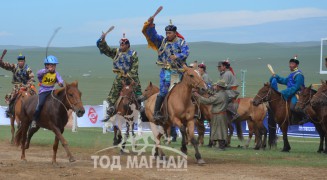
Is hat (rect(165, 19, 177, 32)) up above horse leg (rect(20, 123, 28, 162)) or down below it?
above

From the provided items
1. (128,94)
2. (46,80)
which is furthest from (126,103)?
(46,80)

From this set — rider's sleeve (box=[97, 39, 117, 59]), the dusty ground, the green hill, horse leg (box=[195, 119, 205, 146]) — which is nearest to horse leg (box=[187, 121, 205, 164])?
the dusty ground

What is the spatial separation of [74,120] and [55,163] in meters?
14.2

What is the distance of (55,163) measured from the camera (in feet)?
52.7

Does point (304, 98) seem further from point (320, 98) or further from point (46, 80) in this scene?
point (46, 80)

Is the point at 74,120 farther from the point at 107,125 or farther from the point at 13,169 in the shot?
the point at 13,169

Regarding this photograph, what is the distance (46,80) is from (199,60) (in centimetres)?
9054

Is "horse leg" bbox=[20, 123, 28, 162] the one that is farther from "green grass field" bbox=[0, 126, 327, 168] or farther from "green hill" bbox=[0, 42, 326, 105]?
"green hill" bbox=[0, 42, 326, 105]

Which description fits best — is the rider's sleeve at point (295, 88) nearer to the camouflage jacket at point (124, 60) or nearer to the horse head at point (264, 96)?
the horse head at point (264, 96)

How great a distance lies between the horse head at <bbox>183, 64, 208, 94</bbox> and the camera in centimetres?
1609

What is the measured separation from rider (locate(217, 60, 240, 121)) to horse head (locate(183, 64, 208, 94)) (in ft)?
19.2

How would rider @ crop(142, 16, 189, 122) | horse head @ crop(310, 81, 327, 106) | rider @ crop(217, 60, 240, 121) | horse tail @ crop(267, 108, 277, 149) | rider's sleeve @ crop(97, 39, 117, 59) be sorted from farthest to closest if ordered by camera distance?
rider @ crop(217, 60, 240, 121) → horse tail @ crop(267, 108, 277, 149) → rider's sleeve @ crop(97, 39, 117, 59) → horse head @ crop(310, 81, 327, 106) → rider @ crop(142, 16, 189, 122)

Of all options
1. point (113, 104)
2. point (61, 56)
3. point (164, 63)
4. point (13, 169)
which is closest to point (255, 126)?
point (113, 104)

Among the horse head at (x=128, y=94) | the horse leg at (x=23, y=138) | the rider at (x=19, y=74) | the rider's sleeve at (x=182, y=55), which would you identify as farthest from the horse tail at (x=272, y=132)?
the horse leg at (x=23, y=138)
